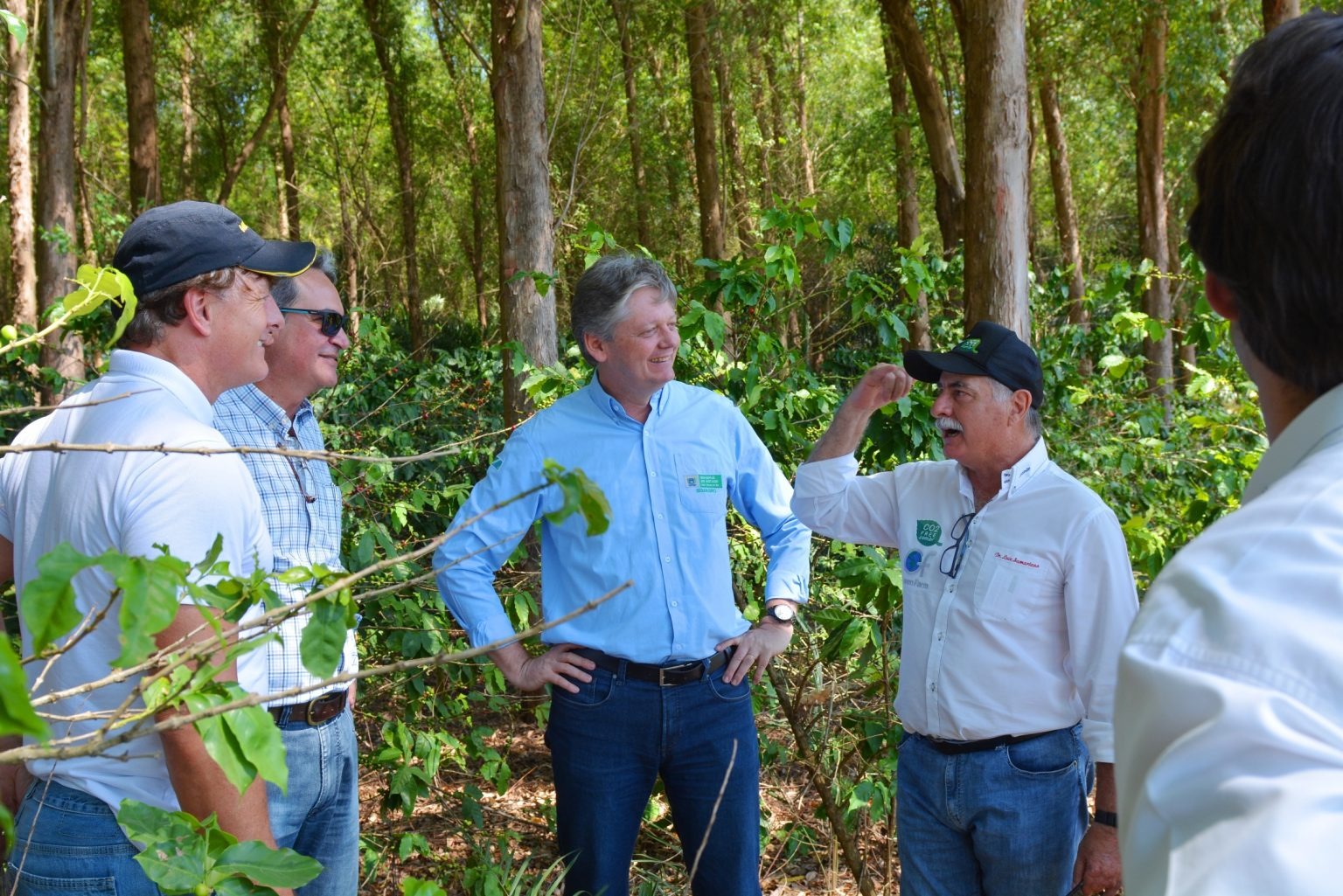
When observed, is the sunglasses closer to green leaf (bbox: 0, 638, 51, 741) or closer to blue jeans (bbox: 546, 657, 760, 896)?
blue jeans (bbox: 546, 657, 760, 896)

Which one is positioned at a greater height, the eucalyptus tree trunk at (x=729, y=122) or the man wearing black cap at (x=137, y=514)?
the eucalyptus tree trunk at (x=729, y=122)

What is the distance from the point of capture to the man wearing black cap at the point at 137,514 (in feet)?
6.23

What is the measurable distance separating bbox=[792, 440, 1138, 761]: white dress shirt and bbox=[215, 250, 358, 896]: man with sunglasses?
1.49 meters

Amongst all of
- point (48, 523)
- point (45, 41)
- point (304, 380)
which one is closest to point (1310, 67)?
point (48, 523)

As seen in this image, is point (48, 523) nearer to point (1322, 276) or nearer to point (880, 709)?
point (1322, 276)

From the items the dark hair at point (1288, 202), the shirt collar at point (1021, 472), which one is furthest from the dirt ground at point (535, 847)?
the dark hair at point (1288, 202)

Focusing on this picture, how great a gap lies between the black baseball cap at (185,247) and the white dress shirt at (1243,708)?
2.01 metres

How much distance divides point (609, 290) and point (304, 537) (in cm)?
117

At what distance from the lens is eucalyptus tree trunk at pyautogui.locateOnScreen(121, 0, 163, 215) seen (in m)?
12.0

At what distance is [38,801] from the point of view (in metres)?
2.06

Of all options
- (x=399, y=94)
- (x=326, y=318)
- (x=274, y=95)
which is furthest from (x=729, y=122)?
(x=326, y=318)

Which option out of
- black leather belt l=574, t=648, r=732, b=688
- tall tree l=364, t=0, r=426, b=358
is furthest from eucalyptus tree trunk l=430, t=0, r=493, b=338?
black leather belt l=574, t=648, r=732, b=688

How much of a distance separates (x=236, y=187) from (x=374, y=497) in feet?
82.0

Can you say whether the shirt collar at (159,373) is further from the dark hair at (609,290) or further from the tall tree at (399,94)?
the tall tree at (399,94)
